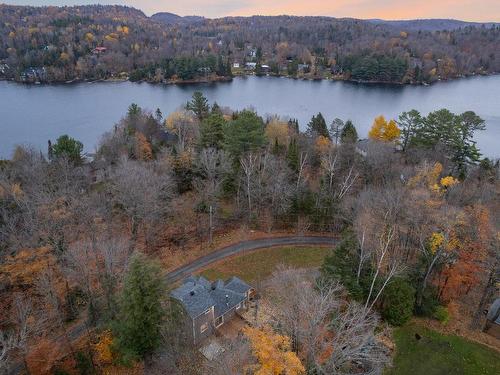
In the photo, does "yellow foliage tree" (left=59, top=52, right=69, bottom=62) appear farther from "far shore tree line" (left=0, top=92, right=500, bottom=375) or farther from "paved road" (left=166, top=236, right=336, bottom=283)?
"paved road" (left=166, top=236, right=336, bottom=283)

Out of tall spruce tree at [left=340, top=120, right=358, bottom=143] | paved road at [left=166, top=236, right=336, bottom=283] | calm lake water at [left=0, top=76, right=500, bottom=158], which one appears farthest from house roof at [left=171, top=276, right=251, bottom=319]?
calm lake water at [left=0, top=76, right=500, bottom=158]

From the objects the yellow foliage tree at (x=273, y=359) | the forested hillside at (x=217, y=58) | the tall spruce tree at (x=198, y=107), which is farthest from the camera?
the forested hillside at (x=217, y=58)

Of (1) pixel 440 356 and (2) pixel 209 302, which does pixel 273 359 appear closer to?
(2) pixel 209 302

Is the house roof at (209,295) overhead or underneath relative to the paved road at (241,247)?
overhead

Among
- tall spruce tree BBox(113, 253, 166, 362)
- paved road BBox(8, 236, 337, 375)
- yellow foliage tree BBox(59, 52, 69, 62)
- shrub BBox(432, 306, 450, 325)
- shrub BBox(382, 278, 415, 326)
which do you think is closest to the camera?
tall spruce tree BBox(113, 253, 166, 362)

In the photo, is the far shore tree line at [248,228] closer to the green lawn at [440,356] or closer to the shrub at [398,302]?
the shrub at [398,302]

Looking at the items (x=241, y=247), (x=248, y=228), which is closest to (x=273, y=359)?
(x=241, y=247)

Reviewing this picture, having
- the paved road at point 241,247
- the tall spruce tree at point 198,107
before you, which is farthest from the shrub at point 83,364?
the tall spruce tree at point 198,107
